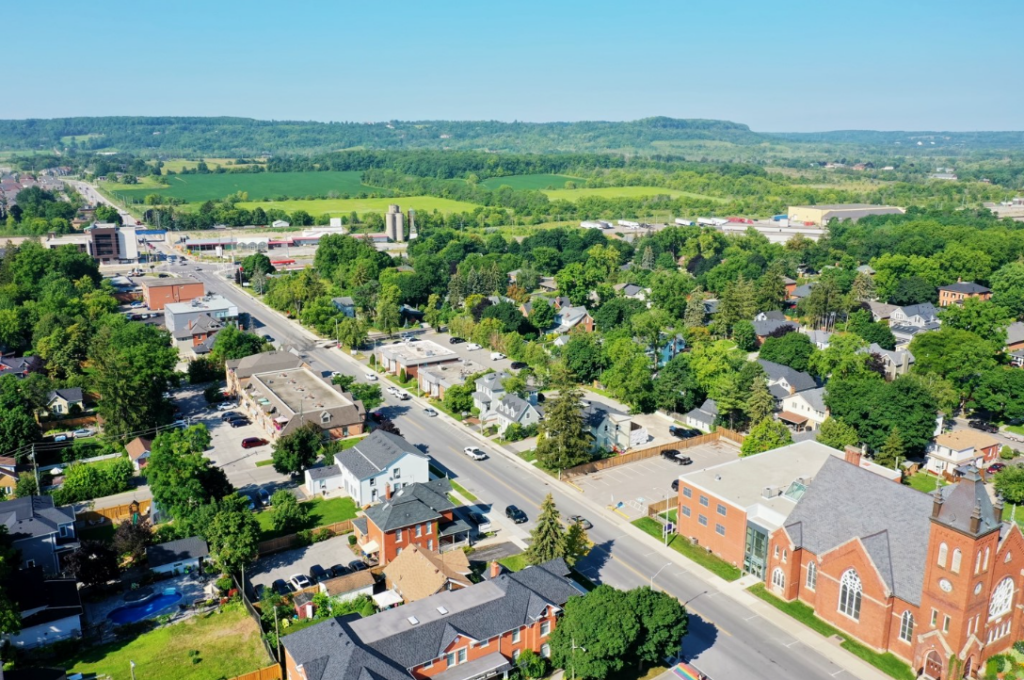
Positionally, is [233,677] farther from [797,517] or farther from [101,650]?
[797,517]

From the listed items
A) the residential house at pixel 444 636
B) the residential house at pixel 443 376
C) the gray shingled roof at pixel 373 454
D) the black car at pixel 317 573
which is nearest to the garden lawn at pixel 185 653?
the residential house at pixel 444 636

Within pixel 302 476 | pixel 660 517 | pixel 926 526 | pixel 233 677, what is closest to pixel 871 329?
pixel 660 517

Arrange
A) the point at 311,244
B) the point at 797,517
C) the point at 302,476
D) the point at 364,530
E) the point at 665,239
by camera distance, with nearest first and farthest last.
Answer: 1. the point at 797,517
2. the point at 364,530
3. the point at 302,476
4. the point at 665,239
5. the point at 311,244

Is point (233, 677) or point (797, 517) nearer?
point (233, 677)

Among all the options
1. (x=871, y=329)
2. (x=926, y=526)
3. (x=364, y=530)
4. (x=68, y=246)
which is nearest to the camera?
(x=926, y=526)

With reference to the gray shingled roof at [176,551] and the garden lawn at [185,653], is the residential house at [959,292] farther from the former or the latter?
the garden lawn at [185,653]

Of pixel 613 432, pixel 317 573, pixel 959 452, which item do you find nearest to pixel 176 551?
pixel 317 573

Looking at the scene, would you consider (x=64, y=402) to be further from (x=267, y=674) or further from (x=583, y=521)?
(x=583, y=521)
